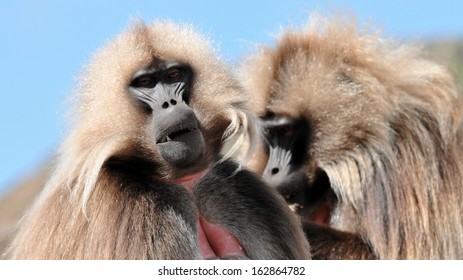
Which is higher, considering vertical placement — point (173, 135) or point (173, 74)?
point (173, 74)

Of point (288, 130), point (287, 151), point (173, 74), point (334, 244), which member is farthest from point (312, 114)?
point (173, 74)

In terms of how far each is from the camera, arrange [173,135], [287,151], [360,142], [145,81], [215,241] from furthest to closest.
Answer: [287,151]
[360,142]
[145,81]
[215,241]
[173,135]

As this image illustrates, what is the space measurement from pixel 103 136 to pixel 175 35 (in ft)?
2.38

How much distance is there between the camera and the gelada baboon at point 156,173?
4.50m

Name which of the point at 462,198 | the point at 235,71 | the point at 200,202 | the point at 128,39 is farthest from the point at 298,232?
the point at 462,198

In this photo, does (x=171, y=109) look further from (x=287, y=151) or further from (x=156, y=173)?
(x=287, y=151)

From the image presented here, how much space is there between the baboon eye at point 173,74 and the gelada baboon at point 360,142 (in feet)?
4.71

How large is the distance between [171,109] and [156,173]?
0.35 meters

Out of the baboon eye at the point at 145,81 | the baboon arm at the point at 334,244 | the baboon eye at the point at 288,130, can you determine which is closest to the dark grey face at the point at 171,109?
the baboon eye at the point at 145,81

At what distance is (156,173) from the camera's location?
4801 millimetres

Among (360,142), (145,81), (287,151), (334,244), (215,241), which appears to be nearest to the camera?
(215,241)

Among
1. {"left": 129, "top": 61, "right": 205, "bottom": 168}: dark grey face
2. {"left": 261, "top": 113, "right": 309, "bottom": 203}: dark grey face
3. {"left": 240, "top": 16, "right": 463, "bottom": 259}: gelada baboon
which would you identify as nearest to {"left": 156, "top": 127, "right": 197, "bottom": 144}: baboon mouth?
{"left": 129, "top": 61, "right": 205, "bottom": 168}: dark grey face

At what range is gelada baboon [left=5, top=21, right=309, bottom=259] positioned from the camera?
14.8 feet

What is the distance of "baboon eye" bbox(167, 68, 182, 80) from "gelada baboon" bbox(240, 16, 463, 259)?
1.43 meters
